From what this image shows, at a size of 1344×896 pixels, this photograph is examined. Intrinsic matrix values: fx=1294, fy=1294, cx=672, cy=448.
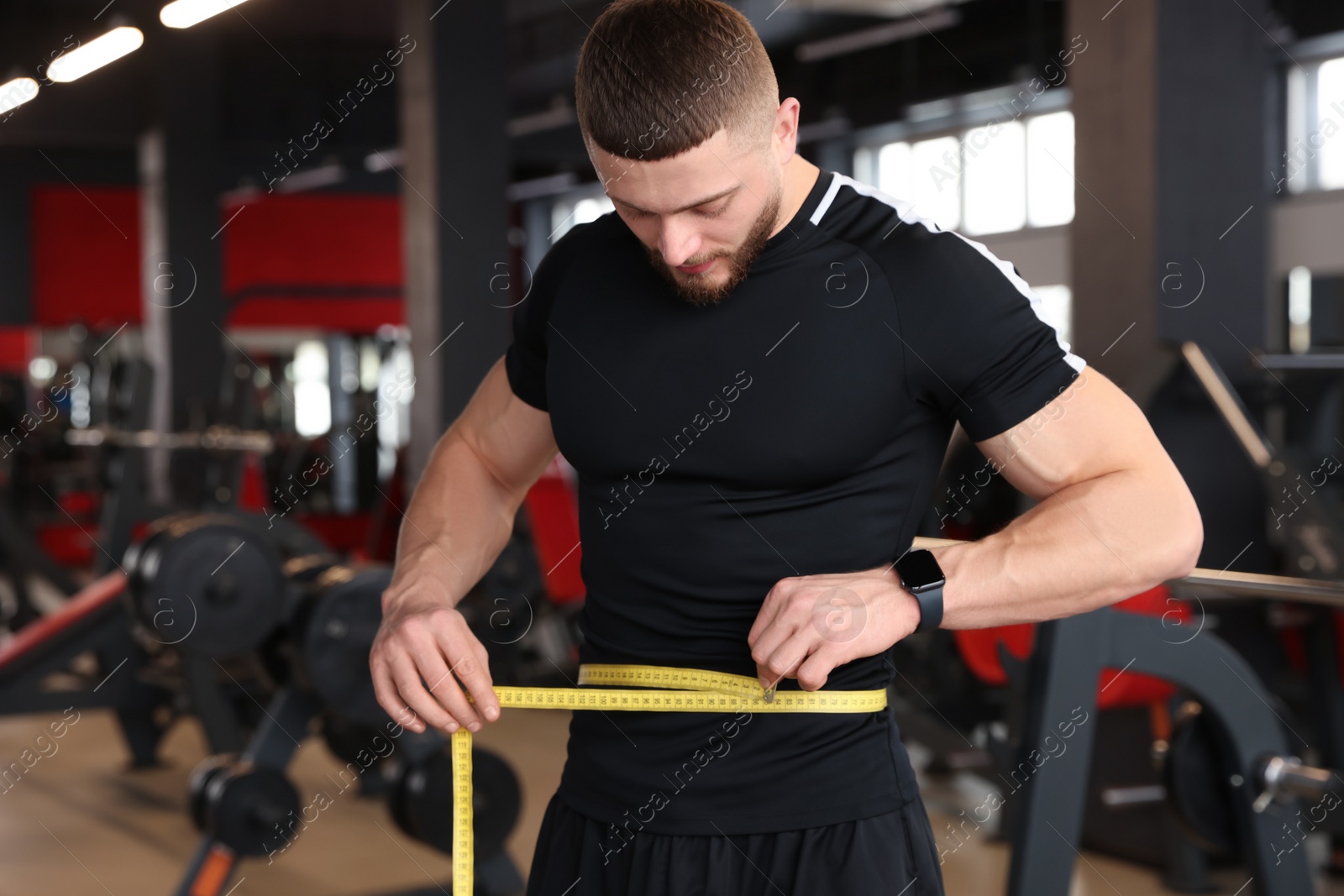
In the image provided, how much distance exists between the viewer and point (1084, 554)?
128cm

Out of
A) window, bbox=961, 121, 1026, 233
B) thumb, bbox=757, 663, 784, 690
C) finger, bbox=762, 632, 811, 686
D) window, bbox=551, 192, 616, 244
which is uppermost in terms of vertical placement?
window, bbox=551, 192, 616, 244

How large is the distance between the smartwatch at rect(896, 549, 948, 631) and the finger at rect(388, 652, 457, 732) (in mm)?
497

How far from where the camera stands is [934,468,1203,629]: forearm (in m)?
1.27

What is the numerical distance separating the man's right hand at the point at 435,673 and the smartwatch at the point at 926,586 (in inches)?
17.5

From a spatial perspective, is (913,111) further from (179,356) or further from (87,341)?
(87,341)

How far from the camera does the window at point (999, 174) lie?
40.8 ft

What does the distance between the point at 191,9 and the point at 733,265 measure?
624cm

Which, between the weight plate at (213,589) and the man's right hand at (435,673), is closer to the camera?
the man's right hand at (435,673)

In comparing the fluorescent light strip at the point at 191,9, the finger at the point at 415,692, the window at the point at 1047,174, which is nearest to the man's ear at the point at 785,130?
the finger at the point at 415,692

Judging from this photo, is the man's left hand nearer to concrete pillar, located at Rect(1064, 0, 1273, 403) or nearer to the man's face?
the man's face

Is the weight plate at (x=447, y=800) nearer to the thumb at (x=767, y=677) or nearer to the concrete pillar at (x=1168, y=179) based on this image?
the concrete pillar at (x=1168, y=179)

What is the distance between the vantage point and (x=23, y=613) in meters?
7.46

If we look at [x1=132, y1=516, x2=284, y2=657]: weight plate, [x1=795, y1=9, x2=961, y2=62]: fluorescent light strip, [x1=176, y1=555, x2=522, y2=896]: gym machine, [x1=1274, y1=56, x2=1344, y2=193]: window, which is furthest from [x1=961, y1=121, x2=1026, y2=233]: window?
[x1=176, y1=555, x2=522, y2=896]: gym machine

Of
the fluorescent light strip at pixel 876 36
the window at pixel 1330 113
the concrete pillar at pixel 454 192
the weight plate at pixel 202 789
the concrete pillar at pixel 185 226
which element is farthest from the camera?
the fluorescent light strip at pixel 876 36
